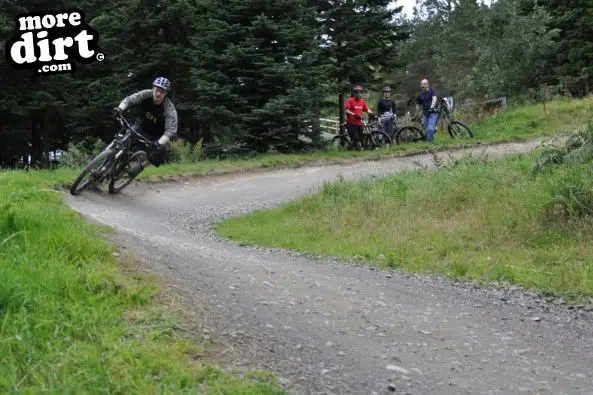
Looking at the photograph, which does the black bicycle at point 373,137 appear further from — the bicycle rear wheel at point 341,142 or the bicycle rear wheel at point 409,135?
the bicycle rear wheel at point 409,135

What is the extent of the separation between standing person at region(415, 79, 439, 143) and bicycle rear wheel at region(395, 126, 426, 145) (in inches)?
16.1

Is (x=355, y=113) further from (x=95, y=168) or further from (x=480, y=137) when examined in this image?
(x=95, y=168)

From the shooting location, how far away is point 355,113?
19172 mm

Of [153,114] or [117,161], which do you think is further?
[153,114]

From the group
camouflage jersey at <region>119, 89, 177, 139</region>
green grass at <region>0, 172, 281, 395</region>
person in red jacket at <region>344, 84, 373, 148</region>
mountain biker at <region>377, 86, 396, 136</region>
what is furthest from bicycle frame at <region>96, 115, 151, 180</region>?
mountain biker at <region>377, 86, 396, 136</region>

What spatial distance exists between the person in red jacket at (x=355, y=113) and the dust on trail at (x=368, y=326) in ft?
38.5

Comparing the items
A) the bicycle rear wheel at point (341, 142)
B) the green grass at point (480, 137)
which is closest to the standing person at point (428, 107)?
the green grass at point (480, 137)

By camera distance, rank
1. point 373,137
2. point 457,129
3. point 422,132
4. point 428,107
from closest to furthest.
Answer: point 428,107 → point 373,137 → point 422,132 → point 457,129

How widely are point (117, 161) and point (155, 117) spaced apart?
1.13 metres

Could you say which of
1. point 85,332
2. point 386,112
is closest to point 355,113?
point 386,112

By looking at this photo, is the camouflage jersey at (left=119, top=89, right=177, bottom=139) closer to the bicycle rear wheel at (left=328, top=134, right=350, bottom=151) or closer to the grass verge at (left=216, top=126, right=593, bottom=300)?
the grass verge at (left=216, top=126, right=593, bottom=300)

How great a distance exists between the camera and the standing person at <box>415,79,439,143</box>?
19.5m

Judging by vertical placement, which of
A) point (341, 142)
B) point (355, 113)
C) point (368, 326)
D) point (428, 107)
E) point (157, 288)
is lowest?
point (368, 326)

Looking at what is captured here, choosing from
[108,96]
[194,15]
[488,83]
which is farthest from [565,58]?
[108,96]
